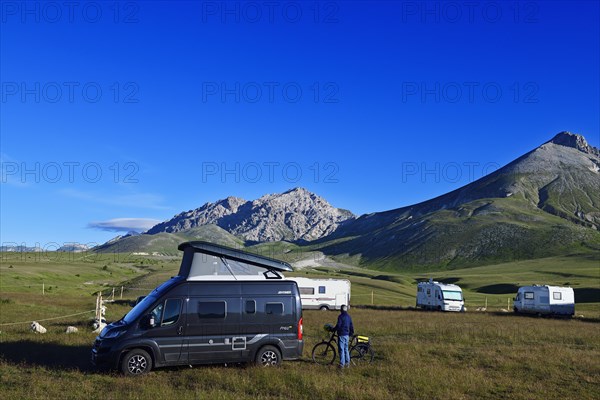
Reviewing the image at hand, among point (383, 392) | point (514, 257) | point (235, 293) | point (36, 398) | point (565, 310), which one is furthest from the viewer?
point (514, 257)

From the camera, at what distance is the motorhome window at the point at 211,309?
16.5 metres

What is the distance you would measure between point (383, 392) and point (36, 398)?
901 cm

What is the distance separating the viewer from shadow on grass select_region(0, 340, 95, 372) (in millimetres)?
16922

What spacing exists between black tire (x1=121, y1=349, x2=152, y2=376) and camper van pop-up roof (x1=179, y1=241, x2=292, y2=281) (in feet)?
9.07

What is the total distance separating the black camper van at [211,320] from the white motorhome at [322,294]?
101 feet

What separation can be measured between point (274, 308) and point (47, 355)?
28.8 ft

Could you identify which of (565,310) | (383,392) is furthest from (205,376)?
(565,310)

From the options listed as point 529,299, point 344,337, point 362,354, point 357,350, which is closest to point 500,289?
point 529,299

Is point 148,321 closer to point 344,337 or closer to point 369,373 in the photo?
point 344,337

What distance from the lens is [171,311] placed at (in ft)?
53.1

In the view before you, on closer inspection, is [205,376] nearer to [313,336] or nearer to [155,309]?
[155,309]

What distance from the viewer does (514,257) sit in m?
198

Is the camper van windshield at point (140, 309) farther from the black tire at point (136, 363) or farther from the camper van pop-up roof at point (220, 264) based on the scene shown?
the camper van pop-up roof at point (220, 264)

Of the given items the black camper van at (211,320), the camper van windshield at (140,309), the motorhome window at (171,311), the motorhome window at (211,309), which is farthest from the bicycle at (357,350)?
the camper van windshield at (140,309)
